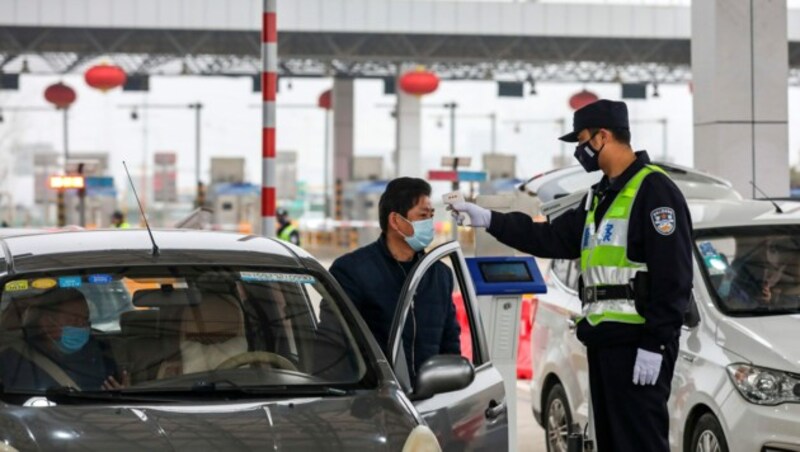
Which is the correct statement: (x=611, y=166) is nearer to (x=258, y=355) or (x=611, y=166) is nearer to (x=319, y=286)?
(x=319, y=286)

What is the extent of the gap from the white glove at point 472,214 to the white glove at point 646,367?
991mm

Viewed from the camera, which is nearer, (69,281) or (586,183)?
(69,281)

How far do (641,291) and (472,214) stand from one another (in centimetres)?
91

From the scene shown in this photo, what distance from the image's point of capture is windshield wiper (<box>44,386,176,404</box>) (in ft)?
15.9

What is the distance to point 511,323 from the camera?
7.66 m

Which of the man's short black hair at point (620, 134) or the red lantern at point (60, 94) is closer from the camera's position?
the man's short black hair at point (620, 134)

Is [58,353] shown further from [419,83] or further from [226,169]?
[226,169]

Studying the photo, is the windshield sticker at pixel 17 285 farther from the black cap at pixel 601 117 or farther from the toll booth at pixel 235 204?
the toll booth at pixel 235 204

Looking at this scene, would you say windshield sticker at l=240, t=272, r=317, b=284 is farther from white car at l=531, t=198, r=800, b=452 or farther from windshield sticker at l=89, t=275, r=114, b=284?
white car at l=531, t=198, r=800, b=452

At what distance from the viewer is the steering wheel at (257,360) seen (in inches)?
209

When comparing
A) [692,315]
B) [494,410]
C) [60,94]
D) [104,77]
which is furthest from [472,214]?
[60,94]

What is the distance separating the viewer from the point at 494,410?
232 inches

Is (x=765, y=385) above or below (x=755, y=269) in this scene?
below

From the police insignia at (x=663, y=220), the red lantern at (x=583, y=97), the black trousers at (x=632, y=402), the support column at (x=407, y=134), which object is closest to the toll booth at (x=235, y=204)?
the support column at (x=407, y=134)
